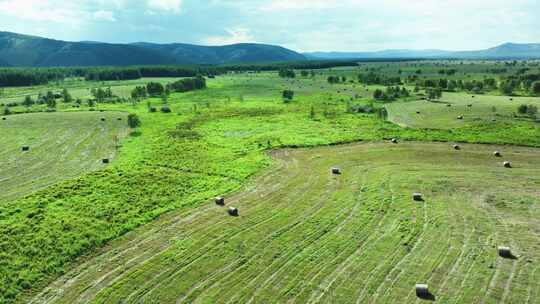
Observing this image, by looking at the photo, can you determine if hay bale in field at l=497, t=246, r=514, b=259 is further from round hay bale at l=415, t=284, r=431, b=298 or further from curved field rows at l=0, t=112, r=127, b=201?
curved field rows at l=0, t=112, r=127, b=201

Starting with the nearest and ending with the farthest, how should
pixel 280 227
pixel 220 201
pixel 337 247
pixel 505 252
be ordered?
pixel 505 252
pixel 337 247
pixel 280 227
pixel 220 201

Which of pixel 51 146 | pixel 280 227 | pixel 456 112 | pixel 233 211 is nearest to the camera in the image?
pixel 280 227

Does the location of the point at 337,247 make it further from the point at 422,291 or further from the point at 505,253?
the point at 505,253

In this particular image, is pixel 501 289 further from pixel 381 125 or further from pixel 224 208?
pixel 381 125

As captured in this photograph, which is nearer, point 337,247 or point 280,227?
point 337,247

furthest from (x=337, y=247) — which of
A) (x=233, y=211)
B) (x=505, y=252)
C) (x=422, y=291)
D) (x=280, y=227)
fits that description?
(x=505, y=252)

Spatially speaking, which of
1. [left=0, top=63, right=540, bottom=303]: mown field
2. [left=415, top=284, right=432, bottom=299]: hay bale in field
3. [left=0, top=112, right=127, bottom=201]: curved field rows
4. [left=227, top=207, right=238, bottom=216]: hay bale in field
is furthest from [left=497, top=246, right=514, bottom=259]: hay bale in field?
[left=0, top=112, right=127, bottom=201]: curved field rows

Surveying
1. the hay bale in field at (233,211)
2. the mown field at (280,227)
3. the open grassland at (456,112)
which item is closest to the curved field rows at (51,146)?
the mown field at (280,227)

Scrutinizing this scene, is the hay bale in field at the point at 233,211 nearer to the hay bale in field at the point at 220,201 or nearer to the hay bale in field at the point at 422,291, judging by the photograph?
the hay bale in field at the point at 220,201
